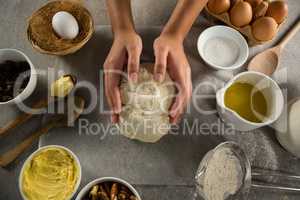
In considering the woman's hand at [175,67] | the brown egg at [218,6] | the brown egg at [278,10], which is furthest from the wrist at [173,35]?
the brown egg at [278,10]

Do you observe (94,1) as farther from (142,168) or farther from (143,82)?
(142,168)

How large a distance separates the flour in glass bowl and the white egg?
0.97 ft

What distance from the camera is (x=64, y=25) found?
71 centimetres

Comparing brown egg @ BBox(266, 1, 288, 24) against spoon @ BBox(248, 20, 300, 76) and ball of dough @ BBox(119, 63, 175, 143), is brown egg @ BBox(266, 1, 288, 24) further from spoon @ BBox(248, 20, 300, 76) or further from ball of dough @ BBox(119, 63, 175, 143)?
ball of dough @ BBox(119, 63, 175, 143)

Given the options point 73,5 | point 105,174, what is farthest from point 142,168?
point 73,5

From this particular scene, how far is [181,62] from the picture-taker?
680 millimetres

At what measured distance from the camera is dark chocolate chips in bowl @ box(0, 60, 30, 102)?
26.7 inches

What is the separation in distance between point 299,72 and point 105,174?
499mm

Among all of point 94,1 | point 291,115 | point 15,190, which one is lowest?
point 15,190

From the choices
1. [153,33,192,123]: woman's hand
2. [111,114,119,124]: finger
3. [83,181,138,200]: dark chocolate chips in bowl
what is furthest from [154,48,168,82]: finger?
[83,181,138,200]: dark chocolate chips in bowl

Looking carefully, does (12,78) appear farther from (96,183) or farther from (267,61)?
(267,61)

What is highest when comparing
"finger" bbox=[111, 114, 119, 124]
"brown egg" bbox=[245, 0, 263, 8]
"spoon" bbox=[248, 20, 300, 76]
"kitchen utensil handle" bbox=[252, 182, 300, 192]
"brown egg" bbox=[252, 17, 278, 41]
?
"brown egg" bbox=[245, 0, 263, 8]

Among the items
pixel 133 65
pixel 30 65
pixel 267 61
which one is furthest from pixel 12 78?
pixel 267 61

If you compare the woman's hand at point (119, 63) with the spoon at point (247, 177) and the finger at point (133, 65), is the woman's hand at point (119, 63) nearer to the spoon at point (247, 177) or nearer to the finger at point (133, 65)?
the finger at point (133, 65)
